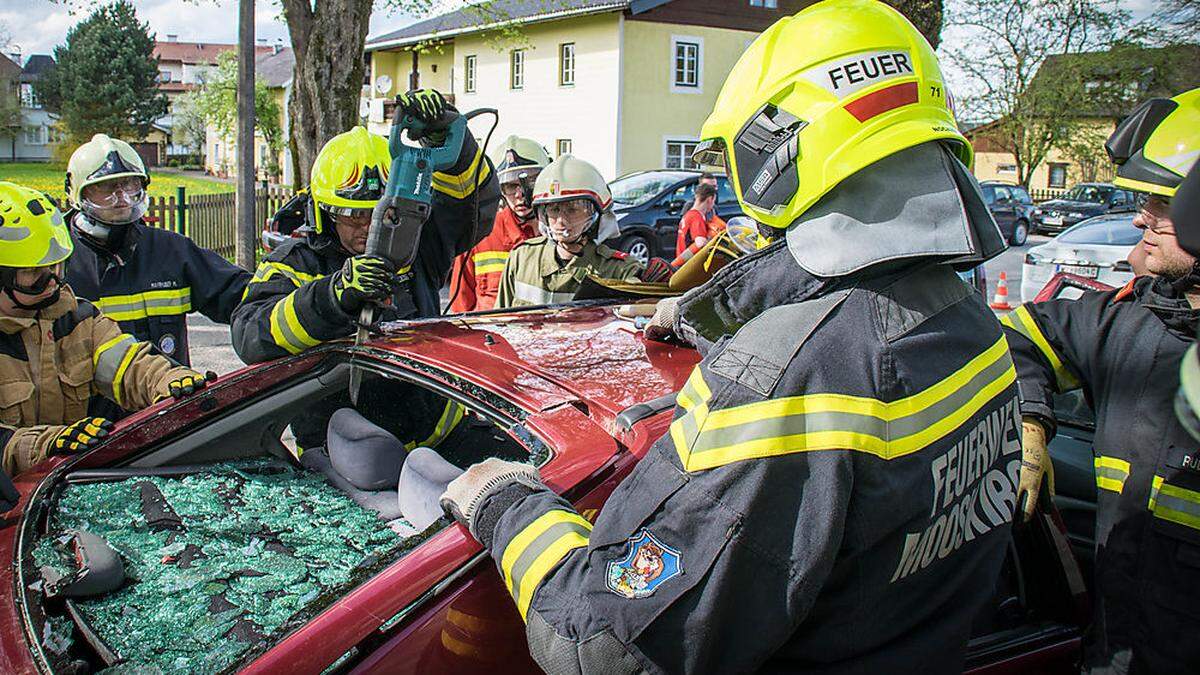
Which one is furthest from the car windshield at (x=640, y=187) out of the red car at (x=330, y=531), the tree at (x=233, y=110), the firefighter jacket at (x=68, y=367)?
the tree at (x=233, y=110)

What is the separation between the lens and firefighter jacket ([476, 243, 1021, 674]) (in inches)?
47.9

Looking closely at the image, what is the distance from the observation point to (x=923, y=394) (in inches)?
50.8

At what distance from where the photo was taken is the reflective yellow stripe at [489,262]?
534 cm

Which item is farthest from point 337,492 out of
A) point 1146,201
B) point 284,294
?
point 1146,201

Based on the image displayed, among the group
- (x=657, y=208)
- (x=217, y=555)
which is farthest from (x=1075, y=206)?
(x=217, y=555)

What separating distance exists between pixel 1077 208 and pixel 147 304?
1141 inches

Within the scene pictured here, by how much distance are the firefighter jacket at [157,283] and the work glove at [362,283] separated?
1.72m

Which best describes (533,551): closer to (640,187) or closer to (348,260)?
(348,260)

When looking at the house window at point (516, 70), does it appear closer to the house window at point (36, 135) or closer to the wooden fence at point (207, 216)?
the wooden fence at point (207, 216)

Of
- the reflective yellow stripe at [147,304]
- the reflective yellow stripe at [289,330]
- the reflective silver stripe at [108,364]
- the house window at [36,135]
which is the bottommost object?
the reflective silver stripe at [108,364]

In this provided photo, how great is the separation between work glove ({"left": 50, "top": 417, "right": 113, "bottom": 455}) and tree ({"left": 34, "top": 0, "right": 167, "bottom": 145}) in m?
55.5

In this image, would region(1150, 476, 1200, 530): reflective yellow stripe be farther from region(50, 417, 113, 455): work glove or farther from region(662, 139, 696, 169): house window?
region(662, 139, 696, 169): house window

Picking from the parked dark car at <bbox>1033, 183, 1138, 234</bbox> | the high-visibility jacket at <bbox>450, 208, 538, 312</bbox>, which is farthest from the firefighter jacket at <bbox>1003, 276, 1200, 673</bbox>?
the parked dark car at <bbox>1033, 183, 1138, 234</bbox>

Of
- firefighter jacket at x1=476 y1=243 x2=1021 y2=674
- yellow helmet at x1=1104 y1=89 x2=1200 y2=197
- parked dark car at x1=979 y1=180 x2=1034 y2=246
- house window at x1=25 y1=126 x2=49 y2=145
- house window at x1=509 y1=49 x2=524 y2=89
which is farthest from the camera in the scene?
house window at x1=25 y1=126 x2=49 y2=145
